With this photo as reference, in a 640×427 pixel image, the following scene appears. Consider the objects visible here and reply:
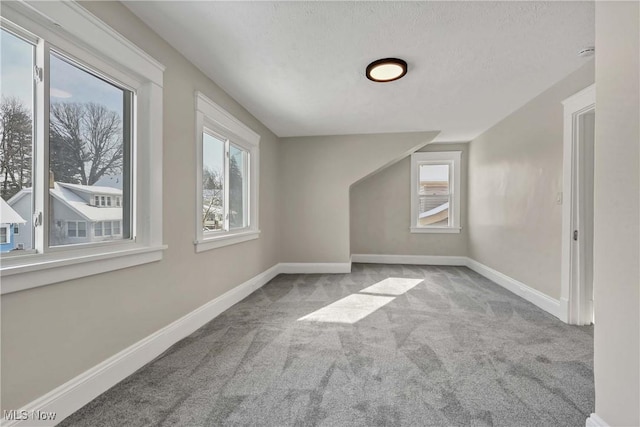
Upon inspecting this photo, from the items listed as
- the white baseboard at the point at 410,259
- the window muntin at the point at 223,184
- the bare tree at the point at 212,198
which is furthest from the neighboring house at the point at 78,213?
the white baseboard at the point at 410,259

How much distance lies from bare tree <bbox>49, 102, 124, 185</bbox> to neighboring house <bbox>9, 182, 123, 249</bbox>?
0.25ft

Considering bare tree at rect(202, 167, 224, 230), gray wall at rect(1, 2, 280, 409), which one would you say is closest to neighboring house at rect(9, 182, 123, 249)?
gray wall at rect(1, 2, 280, 409)

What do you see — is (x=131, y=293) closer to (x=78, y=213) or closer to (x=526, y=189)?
(x=78, y=213)

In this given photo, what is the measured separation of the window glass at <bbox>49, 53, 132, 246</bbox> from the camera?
147 centimetres

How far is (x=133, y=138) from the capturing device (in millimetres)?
1915

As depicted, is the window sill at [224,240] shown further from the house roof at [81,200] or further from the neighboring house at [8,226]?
the neighboring house at [8,226]

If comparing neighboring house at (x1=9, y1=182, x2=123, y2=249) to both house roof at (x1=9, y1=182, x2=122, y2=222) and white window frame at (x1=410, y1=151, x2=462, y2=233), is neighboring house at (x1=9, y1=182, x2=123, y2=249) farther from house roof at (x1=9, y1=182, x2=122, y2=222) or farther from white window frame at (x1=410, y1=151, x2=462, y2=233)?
white window frame at (x1=410, y1=151, x2=462, y2=233)

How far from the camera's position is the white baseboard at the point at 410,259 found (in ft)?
17.9

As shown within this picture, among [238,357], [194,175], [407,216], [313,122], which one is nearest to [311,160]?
[313,122]

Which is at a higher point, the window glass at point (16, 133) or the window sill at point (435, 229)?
the window glass at point (16, 133)

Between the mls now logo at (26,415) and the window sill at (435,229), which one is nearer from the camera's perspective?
the mls now logo at (26,415)

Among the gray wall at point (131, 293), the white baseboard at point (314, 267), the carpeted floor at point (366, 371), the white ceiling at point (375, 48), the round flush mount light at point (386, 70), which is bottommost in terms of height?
the carpeted floor at point (366, 371)

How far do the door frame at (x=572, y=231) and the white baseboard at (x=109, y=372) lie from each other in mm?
3405

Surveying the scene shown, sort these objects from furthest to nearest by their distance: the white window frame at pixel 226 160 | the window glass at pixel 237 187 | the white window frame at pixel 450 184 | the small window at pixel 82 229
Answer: the white window frame at pixel 450 184 → the window glass at pixel 237 187 → the white window frame at pixel 226 160 → the small window at pixel 82 229
